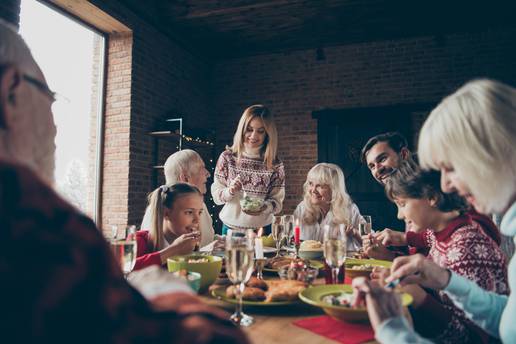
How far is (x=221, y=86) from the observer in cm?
639

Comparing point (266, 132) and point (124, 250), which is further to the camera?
point (266, 132)

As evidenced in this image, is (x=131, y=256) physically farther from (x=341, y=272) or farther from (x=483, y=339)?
(x=483, y=339)

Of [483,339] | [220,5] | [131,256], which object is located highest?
[220,5]

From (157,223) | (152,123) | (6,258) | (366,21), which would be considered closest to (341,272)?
(157,223)

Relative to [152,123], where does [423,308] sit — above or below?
below

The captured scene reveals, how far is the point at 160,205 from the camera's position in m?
2.02

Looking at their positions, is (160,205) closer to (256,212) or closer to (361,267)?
(256,212)

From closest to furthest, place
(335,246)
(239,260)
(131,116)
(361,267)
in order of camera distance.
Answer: (239,260)
(335,246)
(361,267)
(131,116)

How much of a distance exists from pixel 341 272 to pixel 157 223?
1006 millimetres

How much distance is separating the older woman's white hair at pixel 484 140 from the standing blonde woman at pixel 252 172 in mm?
2128

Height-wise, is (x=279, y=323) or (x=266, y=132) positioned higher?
(x=266, y=132)

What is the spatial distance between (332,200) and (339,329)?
7.79 feet

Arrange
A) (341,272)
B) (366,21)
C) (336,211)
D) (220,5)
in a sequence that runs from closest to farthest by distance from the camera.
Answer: (341,272)
(336,211)
(220,5)
(366,21)

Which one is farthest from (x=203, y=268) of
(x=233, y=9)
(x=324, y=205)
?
(x=233, y=9)
